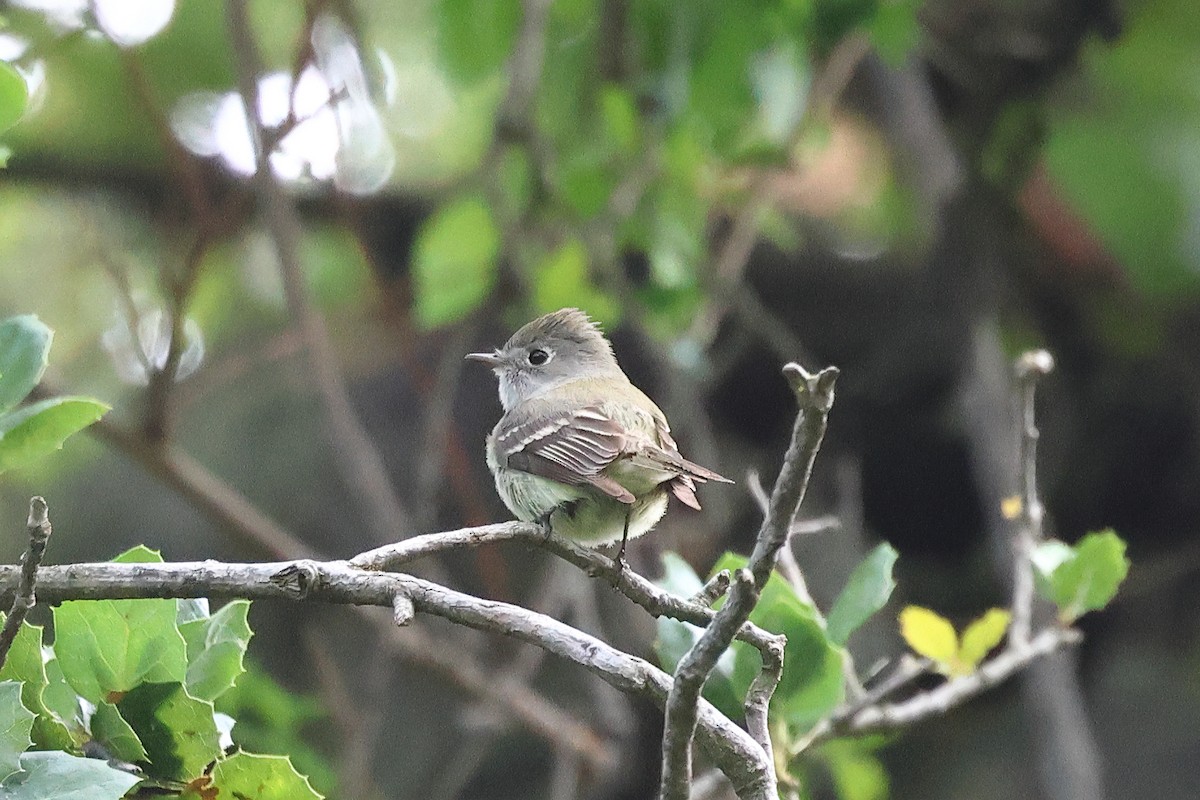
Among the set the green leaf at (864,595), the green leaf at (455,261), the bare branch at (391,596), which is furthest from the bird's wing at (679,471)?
the green leaf at (455,261)

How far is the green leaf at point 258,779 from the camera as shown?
1347mm

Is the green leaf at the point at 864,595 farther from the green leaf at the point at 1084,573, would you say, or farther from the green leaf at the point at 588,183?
the green leaf at the point at 588,183

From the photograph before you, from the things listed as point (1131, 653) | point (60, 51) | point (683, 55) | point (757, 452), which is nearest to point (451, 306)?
point (683, 55)

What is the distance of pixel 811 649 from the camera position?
1765 millimetres

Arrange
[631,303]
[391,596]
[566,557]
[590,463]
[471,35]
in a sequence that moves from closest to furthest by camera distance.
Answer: [391,596], [566,557], [590,463], [471,35], [631,303]

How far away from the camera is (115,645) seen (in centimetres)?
137

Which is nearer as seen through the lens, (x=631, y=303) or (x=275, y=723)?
(x=275, y=723)

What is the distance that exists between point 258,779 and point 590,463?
36.8 inches

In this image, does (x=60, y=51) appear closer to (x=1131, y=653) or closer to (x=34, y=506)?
(x=34, y=506)

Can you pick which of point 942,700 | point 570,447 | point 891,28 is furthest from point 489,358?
point 942,700

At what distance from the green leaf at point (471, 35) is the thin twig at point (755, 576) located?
6.66 feet

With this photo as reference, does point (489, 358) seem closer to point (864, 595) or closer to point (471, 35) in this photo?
point (471, 35)

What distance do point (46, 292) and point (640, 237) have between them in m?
2.90

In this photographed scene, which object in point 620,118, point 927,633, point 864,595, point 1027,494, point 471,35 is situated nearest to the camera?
point 864,595
